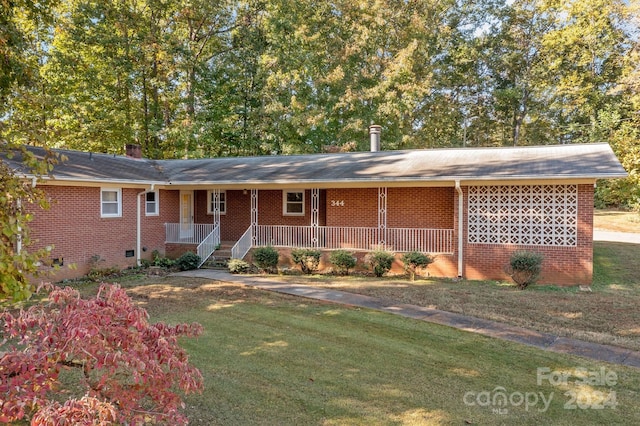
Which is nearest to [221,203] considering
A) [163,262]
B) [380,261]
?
[163,262]

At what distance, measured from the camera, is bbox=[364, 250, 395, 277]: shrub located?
40.5ft

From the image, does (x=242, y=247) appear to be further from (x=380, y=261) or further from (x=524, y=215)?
(x=524, y=215)

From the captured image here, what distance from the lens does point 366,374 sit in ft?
17.4

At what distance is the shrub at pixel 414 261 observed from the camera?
12.0 meters

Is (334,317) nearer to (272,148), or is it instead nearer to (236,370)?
(236,370)

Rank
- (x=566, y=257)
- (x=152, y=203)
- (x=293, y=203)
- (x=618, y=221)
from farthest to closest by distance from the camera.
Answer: (x=618, y=221) → (x=293, y=203) → (x=152, y=203) → (x=566, y=257)

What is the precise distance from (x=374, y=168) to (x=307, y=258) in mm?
3891

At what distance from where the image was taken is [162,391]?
283 centimetres

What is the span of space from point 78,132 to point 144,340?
24312mm

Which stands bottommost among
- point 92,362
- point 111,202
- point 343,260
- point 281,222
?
point 343,260

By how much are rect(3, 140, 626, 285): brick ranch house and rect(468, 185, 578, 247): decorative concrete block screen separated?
3 cm

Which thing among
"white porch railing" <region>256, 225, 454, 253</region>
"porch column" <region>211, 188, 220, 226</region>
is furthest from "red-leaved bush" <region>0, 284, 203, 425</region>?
"porch column" <region>211, 188, 220, 226</region>

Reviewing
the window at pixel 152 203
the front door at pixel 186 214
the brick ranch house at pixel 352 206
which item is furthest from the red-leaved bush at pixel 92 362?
the front door at pixel 186 214

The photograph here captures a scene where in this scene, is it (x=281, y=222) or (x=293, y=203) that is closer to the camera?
(x=293, y=203)
